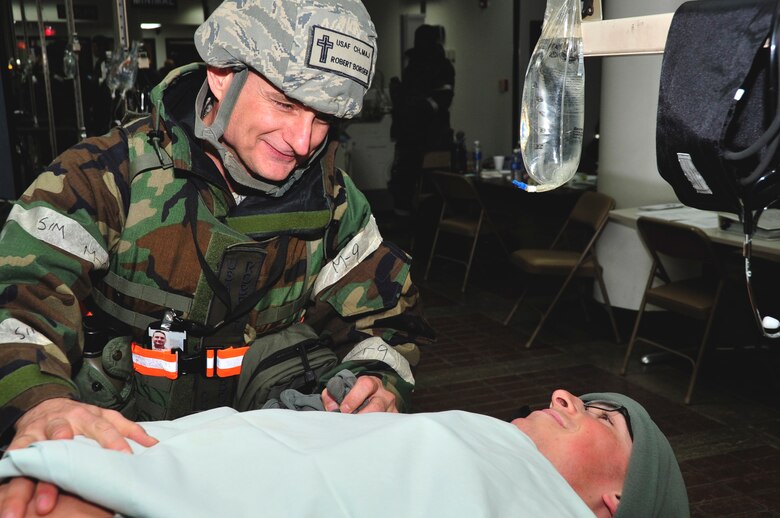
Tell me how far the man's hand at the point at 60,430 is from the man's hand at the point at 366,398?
55cm

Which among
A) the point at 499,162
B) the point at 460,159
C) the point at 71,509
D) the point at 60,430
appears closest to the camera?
the point at 71,509

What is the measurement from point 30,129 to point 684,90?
529 centimetres

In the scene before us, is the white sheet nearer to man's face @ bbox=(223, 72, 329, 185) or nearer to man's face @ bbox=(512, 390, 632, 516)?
man's face @ bbox=(512, 390, 632, 516)

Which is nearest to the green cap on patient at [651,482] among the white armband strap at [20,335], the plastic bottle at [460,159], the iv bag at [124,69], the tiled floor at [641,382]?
the white armband strap at [20,335]

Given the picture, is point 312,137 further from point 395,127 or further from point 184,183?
point 395,127

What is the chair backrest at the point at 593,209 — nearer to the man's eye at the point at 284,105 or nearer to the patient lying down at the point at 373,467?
the patient lying down at the point at 373,467

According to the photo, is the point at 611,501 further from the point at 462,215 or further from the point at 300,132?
the point at 462,215

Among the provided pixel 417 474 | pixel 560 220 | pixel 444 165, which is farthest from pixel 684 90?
pixel 444 165

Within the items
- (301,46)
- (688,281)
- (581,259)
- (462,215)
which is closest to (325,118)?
(301,46)

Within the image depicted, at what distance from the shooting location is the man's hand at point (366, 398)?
188 centimetres

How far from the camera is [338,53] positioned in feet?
6.00

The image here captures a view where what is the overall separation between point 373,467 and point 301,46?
911 mm

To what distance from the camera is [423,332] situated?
7.25 ft

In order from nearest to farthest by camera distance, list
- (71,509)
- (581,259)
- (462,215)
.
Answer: (71,509) < (581,259) < (462,215)
